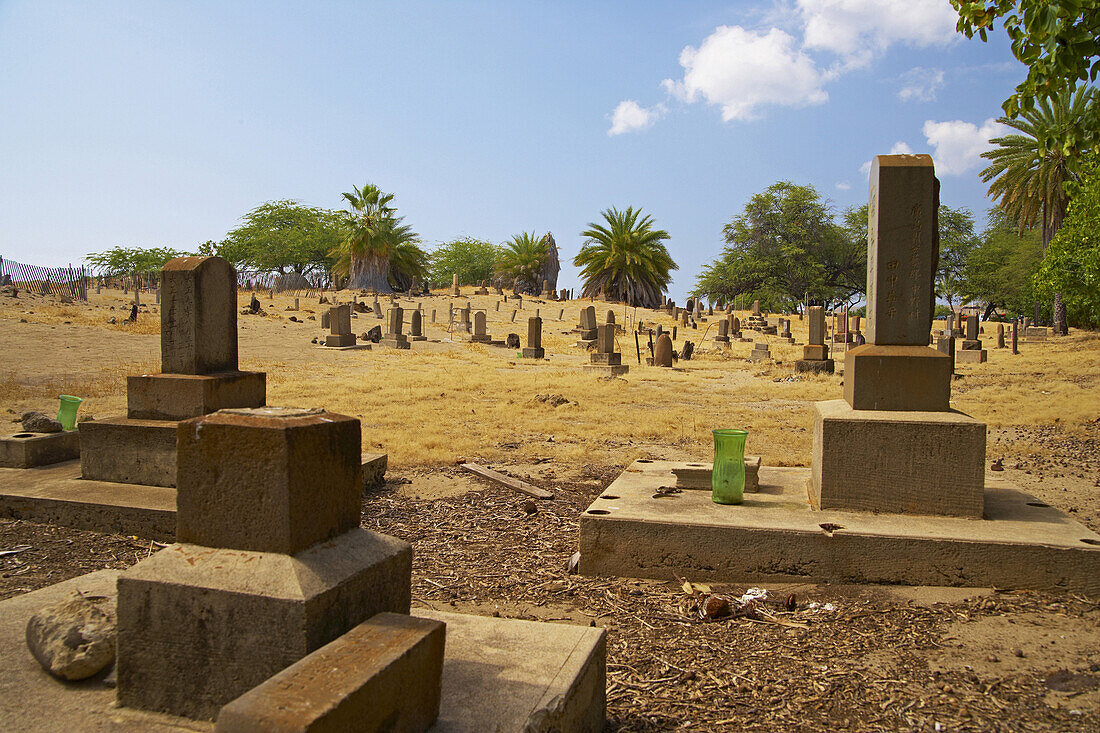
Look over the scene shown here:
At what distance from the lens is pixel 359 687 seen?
66.8 inches

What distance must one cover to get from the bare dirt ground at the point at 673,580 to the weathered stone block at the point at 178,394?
1021 mm

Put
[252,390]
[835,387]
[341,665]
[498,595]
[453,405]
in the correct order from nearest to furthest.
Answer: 1. [341,665]
2. [498,595]
3. [252,390]
4. [453,405]
5. [835,387]

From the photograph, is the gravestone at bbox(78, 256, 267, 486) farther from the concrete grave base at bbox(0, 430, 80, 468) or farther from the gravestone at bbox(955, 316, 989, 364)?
the gravestone at bbox(955, 316, 989, 364)

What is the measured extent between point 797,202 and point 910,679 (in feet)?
179

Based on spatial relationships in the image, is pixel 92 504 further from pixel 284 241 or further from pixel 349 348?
pixel 284 241

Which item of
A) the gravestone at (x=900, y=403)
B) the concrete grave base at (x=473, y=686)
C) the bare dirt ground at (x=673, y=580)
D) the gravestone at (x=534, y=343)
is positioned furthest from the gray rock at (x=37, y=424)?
the gravestone at (x=534, y=343)

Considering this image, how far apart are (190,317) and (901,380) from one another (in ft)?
17.6

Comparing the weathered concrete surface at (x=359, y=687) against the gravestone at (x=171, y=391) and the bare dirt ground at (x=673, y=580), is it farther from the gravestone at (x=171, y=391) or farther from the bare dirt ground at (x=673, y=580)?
the gravestone at (x=171, y=391)

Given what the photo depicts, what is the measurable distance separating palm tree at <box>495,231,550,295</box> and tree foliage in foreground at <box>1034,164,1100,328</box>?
4427cm

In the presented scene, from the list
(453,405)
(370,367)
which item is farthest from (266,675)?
(370,367)

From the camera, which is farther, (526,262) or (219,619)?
(526,262)

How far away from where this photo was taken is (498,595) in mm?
4449

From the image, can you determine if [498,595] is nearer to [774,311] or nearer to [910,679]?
[910,679]

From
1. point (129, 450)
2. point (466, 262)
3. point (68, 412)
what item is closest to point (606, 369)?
point (68, 412)
